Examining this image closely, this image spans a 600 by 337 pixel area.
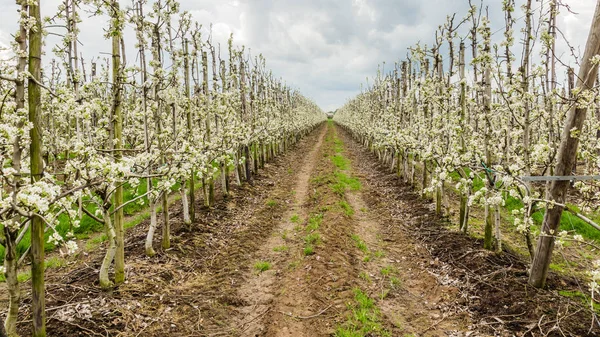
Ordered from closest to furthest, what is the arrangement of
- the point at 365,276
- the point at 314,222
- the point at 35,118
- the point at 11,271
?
the point at 35,118 → the point at 11,271 → the point at 365,276 → the point at 314,222

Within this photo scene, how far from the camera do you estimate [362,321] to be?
761 centimetres

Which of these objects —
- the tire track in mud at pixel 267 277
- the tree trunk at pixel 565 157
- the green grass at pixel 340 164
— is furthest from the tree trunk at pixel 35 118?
the green grass at pixel 340 164

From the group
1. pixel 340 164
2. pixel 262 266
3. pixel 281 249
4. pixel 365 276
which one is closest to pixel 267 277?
Answer: pixel 262 266

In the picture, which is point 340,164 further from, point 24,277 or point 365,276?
point 24,277

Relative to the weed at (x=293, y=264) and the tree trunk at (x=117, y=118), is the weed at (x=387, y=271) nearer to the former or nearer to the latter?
the weed at (x=293, y=264)

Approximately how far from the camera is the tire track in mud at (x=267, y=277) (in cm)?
766

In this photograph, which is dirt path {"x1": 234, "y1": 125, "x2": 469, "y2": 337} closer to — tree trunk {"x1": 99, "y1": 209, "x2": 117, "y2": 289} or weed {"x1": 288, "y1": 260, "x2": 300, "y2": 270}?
weed {"x1": 288, "y1": 260, "x2": 300, "y2": 270}

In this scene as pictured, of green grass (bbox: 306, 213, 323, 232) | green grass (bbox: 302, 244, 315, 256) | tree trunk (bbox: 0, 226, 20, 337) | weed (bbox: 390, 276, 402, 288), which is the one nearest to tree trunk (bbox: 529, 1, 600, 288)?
weed (bbox: 390, 276, 402, 288)

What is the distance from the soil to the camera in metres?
7.19

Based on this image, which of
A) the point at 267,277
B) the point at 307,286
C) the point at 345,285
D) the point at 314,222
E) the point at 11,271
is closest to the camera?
the point at 11,271

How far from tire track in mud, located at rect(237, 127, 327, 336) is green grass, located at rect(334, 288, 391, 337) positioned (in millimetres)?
1758

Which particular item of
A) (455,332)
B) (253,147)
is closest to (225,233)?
(455,332)

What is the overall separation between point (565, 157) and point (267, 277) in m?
7.82

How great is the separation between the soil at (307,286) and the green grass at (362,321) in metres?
0.06
